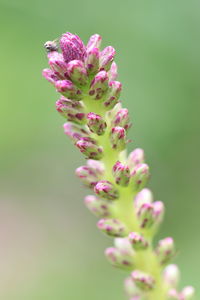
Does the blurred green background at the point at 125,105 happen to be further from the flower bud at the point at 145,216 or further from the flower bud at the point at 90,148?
the flower bud at the point at 90,148

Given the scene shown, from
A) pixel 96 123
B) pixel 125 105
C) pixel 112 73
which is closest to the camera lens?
pixel 96 123

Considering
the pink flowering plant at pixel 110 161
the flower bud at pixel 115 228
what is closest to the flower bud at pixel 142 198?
the pink flowering plant at pixel 110 161

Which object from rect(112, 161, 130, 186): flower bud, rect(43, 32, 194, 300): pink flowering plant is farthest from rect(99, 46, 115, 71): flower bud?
rect(112, 161, 130, 186): flower bud

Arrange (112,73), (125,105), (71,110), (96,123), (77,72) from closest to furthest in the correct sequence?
(77,72) → (96,123) → (71,110) → (112,73) → (125,105)

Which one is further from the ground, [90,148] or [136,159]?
[136,159]

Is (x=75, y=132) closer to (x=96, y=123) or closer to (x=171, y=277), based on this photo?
(x=96, y=123)

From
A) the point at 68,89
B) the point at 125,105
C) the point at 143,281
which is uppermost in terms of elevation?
the point at 125,105

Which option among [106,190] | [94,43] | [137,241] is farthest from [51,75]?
[137,241]
